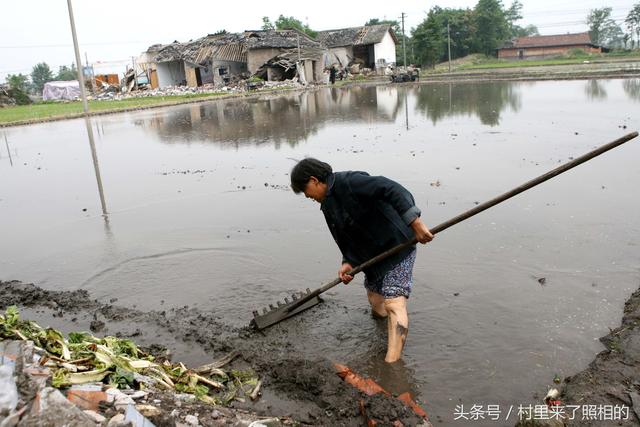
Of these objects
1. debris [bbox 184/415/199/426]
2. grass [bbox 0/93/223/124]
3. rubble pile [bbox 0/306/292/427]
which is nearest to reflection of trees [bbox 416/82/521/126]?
rubble pile [bbox 0/306/292/427]

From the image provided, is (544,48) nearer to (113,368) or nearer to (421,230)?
(421,230)

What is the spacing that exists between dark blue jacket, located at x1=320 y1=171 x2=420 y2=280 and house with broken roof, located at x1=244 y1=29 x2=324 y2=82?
4049 centimetres

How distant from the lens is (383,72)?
50312 mm

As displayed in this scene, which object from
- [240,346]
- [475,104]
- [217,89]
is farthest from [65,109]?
[240,346]

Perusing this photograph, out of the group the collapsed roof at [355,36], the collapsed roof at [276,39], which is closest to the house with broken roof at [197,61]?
the collapsed roof at [276,39]

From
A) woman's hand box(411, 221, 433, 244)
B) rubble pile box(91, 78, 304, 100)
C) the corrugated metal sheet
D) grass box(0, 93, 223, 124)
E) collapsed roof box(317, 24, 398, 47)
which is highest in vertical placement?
collapsed roof box(317, 24, 398, 47)

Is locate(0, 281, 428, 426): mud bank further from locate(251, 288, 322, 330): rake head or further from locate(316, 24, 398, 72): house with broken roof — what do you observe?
locate(316, 24, 398, 72): house with broken roof

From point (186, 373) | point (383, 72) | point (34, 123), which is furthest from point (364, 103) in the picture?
point (383, 72)

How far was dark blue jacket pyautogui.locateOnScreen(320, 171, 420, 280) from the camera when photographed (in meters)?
3.40

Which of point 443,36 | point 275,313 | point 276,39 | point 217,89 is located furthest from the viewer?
point 443,36

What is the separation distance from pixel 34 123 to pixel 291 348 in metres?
23.9

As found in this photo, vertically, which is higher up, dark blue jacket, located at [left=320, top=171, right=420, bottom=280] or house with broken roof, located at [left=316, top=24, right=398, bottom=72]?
house with broken roof, located at [left=316, top=24, right=398, bottom=72]

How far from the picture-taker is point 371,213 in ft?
11.8

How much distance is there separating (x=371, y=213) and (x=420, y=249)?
2.36 metres
